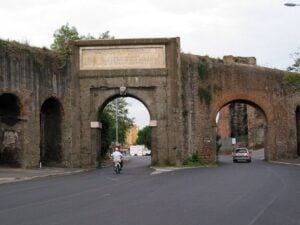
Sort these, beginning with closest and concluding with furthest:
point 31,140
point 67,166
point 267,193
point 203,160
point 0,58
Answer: point 267,193
point 0,58
point 31,140
point 67,166
point 203,160

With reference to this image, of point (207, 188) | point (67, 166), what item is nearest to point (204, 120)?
point (67, 166)

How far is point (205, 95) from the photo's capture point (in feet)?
120

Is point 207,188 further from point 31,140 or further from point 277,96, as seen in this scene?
point 277,96

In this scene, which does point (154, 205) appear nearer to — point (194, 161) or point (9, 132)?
point (9, 132)

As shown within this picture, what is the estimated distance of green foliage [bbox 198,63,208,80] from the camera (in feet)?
120

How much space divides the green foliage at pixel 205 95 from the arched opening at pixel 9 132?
12513 millimetres

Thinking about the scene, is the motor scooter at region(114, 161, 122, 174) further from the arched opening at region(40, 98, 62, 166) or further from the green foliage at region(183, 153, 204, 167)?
the green foliage at region(183, 153, 204, 167)

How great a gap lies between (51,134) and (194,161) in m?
9.31

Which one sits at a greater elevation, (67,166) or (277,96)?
(277,96)

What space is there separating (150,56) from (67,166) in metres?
8.61

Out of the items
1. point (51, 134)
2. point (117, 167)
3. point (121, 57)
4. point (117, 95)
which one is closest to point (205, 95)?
point (117, 95)

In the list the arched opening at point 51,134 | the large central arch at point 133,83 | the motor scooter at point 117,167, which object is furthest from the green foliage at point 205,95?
the motor scooter at point 117,167

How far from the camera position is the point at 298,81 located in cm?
3684

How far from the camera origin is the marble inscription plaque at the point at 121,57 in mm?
34344
